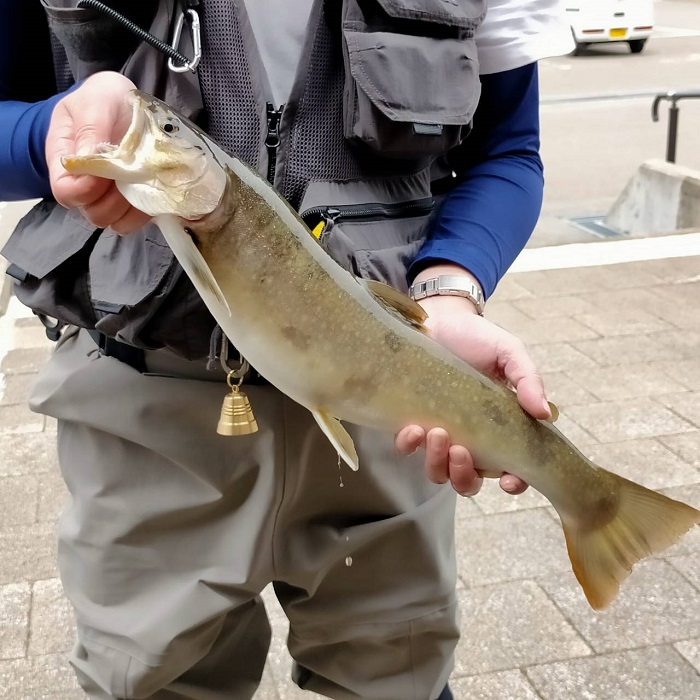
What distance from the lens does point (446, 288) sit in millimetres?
1494

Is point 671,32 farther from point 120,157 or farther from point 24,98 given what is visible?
point 120,157

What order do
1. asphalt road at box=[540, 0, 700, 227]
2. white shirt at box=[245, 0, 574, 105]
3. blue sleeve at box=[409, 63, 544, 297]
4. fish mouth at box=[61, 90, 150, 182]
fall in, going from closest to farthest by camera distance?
1. fish mouth at box=[61, 90, 150, 182]
2. white shirt at box=[245, 0, 574, 105]
3. blue sleeve at box=[409, 63, 544, 297]
4. asphalt road at box=[540, 0, 700, 227]

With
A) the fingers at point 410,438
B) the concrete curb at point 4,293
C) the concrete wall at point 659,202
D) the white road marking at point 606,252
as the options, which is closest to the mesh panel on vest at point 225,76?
the fingers at point 410,438

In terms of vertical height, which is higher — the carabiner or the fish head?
the carabiner

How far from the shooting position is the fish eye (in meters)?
1.12

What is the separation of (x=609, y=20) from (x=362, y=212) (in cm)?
1657

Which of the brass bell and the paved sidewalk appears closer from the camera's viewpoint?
the brass bell

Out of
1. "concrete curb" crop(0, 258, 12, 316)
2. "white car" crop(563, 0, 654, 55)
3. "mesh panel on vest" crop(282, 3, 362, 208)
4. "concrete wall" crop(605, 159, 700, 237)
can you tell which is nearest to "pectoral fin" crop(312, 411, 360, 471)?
"mesh panel on vest" crop(282, 3, 362, 208)

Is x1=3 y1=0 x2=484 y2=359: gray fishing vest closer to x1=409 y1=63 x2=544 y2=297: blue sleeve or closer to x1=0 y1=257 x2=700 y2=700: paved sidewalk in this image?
x1=409 y1=63 x2=544 y2=297: blue sleeve

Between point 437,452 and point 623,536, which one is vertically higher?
point 437,452

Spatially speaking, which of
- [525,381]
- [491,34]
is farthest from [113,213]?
[491,34]

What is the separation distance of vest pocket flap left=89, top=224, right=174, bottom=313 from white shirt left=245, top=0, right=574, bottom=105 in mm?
290

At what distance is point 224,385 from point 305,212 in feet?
1.02

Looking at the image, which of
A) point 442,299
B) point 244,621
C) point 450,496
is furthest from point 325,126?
point 244,621
